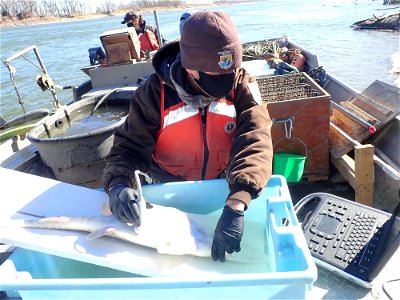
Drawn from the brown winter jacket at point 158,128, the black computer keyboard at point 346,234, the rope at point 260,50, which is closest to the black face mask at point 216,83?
the brown winter jacket at point 158,128

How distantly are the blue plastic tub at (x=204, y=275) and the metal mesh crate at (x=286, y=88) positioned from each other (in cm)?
186

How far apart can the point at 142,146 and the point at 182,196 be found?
0.40 meters

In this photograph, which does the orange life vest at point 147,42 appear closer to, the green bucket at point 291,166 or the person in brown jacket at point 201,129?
the green bucket at point 291,166

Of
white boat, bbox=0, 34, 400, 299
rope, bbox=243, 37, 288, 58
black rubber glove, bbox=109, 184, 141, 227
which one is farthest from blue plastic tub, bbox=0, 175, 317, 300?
rope, bbox=243, 37, 288, 58

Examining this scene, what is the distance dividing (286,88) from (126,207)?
8.94ft

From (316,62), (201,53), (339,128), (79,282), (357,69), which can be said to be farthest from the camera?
(357,69)

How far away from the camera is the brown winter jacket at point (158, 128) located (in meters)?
1.87

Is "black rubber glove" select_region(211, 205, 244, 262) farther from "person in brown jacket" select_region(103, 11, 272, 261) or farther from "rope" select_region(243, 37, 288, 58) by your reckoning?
"rope" select_region(243, 37, 288, 58)

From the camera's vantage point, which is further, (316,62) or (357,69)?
(357,69)

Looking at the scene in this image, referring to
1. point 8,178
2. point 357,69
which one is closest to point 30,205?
point 8,178

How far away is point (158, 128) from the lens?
2189 millimetres

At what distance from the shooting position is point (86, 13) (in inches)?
3285

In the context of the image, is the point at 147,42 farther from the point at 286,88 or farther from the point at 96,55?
the point at 286,88

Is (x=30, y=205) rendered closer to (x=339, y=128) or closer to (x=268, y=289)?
(x=268, y=289)
